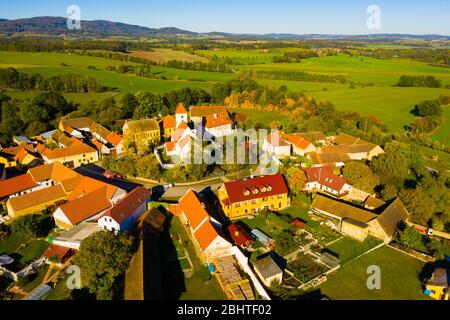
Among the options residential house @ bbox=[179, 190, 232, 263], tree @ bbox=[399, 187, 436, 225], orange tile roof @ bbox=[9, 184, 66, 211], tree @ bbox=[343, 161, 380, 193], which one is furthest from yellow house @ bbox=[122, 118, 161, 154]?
tree @ bbox=[399, 187, 436, 225]

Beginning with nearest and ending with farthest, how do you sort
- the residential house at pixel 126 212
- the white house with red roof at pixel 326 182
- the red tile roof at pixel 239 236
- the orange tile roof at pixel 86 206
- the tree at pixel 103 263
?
1. the tree at pixel 103 263
2. the red tile roof at pixel 239 236
3. the residential house at pixel 126 212
4. the orange tile roof at pixel 86 206
5. the white house with red roof at pixel 326 182

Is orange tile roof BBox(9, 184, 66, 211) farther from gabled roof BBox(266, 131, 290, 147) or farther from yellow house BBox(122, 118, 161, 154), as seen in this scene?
gabled roof BBox(266, 131, 290, 147)

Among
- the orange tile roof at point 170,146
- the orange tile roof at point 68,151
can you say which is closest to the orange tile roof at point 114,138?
the orange tile roof at point 68,151

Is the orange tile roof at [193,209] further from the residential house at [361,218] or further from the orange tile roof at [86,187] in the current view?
the residential house at [361,218]

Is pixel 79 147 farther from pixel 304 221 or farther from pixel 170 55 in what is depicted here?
pixel 170 55

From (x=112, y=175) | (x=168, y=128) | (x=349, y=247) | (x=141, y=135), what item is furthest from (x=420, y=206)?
(x=168, y=128)
